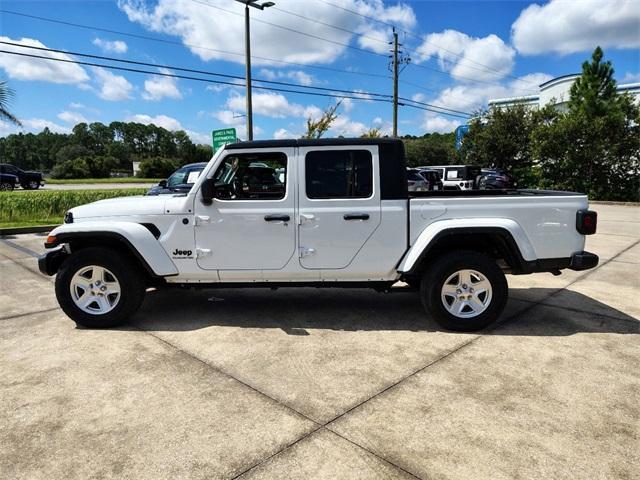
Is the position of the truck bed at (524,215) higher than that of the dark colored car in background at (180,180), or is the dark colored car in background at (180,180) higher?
the dark colored car in background at (180,180)

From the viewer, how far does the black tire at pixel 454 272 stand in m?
4.33

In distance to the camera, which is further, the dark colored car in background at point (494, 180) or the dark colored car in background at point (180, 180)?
the dark colored car in background at point (494, 180)

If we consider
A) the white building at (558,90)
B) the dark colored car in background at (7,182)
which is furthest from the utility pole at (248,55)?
the white building at (558,90)

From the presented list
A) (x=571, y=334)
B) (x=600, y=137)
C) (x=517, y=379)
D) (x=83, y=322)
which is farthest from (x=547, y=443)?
(x=600, y=137)


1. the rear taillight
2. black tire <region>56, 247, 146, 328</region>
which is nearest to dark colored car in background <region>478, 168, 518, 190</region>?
the rear taillight

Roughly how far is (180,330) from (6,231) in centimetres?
906

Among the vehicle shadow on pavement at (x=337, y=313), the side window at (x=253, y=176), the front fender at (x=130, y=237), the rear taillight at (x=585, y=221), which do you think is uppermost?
the side window at (x=253, y=176)

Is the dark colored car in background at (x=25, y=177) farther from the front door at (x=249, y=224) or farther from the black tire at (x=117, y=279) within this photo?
the front door at (x=249, y=224)

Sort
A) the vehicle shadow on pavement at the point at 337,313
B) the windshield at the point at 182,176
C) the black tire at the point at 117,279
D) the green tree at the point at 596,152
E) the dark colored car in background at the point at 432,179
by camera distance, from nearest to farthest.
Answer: the black tire at the point at 117,279 → the vehicle shadow on pavement at the point at 337,313 → the windshield at the point at 182,176 → the dark colored car in background at the point at 432,179 → the green tree at the point at 596,152

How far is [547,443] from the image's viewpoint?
8.66 ft

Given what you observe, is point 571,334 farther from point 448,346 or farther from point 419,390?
point 419,390

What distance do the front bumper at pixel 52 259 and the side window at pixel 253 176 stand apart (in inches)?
70.4

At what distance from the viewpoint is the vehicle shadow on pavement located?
15.0 ft

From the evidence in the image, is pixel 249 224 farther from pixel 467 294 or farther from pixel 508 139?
pixel 508 139
